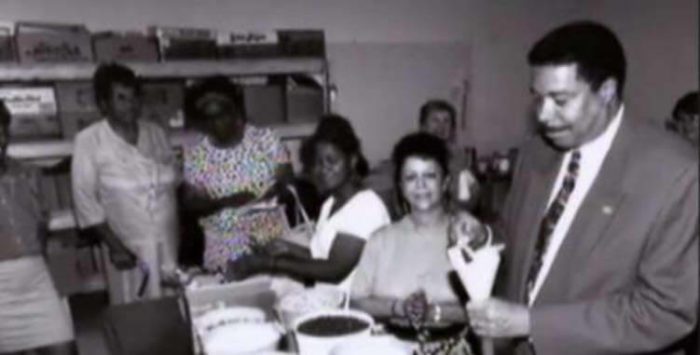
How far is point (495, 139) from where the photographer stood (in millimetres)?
4719

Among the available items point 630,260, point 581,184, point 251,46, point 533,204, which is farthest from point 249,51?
point 630,260

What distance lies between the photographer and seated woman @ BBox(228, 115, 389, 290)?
71.6 inches

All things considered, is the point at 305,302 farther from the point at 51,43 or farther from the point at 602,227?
the point at 51,43

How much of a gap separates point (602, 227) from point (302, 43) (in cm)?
272

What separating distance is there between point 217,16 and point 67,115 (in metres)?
1.08

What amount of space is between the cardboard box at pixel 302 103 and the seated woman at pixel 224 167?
3.61ft

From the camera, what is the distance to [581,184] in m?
1.18

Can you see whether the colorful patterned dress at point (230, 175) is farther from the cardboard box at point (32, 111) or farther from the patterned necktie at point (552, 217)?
the patterned necktie at point (552, 217)

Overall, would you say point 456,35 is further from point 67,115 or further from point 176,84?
point 67,115

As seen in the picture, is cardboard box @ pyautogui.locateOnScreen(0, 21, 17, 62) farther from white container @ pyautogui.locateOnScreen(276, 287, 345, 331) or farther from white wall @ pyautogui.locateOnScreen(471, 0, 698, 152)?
white wall @ pyautogui.locateOnScreen(471, 0, 698, 152)

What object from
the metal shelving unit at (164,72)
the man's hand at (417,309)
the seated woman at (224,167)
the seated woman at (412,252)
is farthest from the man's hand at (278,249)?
the metal shelving unit at (164,72)

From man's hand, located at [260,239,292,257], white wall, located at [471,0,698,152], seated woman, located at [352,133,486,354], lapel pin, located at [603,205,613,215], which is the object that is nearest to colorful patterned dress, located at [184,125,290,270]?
man's hand, located at [260,239,292,257]

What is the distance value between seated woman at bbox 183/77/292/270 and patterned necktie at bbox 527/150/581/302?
1330 mm

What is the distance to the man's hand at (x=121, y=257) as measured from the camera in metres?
2.62
